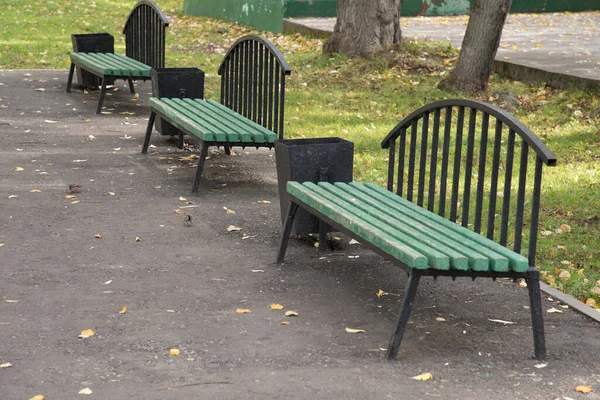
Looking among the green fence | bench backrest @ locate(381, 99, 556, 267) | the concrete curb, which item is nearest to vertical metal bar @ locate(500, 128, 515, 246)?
bench backrest @ locate(381, 99, 556, 267)

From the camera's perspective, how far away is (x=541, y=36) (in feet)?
57.5

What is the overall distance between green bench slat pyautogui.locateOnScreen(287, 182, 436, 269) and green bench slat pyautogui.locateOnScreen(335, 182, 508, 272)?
0.53ft

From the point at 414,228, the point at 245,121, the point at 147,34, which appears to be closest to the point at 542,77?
the point at 147,34

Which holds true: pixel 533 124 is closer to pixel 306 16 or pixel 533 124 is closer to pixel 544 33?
pixel 544 33

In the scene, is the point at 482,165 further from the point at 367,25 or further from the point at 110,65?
the point at 367,25

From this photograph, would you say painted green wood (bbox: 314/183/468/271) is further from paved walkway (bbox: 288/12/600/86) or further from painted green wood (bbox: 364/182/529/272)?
paved walkway (bbox: 288/12/600/86)

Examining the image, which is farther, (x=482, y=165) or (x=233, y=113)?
(x=233, y=113)

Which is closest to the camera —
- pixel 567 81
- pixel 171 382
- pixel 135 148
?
pixel 171 382

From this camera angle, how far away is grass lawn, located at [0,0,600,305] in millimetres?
6883

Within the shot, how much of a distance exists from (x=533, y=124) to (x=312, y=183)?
5.12m

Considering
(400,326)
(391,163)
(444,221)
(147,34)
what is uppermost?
(147,34)

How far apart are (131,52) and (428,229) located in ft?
27.4

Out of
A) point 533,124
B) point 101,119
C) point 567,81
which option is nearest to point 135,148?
point 101,119

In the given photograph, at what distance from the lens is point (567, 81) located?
1204 cm
